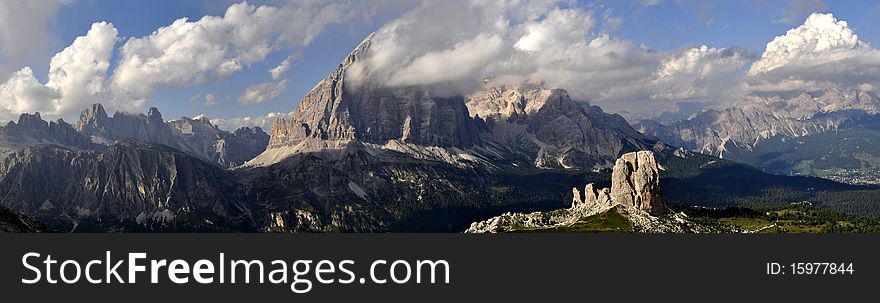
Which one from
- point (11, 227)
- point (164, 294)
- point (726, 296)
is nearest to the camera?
point (164, 294)

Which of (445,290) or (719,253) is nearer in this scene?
(445,290)

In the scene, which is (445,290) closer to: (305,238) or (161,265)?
(305,238)

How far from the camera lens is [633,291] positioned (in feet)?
235

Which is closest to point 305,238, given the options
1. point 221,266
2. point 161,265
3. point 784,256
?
point 221,266

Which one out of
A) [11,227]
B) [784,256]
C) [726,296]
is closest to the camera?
[726,296]

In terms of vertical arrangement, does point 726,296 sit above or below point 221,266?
below

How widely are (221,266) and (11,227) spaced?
98006 millimetres

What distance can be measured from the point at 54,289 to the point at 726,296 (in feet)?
227

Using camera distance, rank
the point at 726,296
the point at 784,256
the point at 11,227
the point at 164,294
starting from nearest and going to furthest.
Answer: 1. the point at 164,294
2. the point at 726,296
3. the point at 784,256
4. the point at 11,227

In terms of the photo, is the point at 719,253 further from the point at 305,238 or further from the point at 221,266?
the point at 221,266

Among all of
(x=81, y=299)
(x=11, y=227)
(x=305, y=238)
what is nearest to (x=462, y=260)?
(x=305, y=238)

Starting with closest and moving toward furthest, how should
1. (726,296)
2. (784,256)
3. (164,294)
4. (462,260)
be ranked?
(164,294), (462,260), (726,296), (784,256)

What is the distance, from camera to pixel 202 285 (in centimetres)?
6397

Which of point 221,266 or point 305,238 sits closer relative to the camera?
point 221,266
